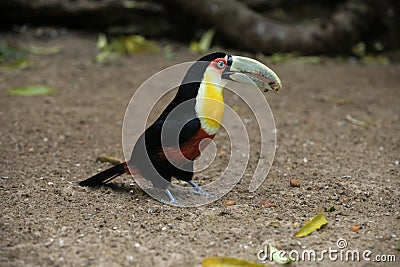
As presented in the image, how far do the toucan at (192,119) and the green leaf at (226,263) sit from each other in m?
0.92

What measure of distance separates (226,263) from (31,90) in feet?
12.2

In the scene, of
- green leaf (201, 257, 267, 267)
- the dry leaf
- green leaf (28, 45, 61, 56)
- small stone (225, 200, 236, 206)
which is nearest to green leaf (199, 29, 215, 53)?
green leaf (28, 45, 61, 56)

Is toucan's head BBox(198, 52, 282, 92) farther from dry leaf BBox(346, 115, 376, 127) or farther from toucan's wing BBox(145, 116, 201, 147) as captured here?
dry leaf BBox(346, 115, 376, 127)

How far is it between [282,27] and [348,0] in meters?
1.05

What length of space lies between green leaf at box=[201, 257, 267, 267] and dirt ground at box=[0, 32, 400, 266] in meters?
0.08

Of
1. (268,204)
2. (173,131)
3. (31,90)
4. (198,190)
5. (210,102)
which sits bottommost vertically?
(31,90)

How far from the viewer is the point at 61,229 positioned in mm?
3197

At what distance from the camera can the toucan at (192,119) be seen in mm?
3605

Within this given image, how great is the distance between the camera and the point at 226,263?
2.85m

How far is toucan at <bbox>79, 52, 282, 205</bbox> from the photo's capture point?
361 cm

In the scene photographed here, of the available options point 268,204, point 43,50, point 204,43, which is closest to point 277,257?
point 268,204

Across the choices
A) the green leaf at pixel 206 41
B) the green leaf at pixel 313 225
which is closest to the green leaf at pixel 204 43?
the green leaf at pixel 206 41

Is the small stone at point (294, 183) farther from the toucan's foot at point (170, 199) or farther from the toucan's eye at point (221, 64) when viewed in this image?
the toucan's eye at point (221, 64)

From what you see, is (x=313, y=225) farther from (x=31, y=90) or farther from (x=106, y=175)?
(x=31, y=90)
